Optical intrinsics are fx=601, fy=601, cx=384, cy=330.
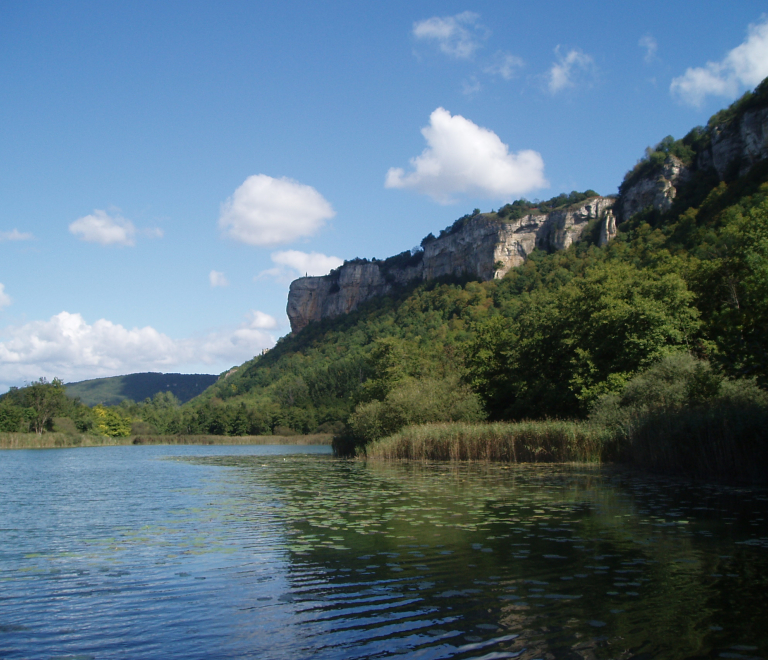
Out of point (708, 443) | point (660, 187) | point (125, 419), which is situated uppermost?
point (660, 187)

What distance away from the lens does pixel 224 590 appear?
8.16 meters

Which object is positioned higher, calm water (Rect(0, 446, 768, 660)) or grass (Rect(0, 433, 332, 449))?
calm water (Rect(0, 446, 768, 660))

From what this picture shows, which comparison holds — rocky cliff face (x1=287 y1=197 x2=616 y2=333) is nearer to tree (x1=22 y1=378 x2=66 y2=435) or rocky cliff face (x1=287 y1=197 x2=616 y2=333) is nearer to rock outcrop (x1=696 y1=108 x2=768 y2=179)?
rock outcrop (x1=696 y1=108 x2=768 y2=179)

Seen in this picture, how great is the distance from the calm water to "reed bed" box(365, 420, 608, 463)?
11354mm

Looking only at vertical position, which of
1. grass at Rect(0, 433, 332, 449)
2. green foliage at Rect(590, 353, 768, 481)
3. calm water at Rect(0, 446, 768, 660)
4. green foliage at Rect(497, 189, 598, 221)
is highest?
green foliage at Rect(497, 189, 598, 221)

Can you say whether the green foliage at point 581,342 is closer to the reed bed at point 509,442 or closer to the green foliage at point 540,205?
the reed bed at point 509,442

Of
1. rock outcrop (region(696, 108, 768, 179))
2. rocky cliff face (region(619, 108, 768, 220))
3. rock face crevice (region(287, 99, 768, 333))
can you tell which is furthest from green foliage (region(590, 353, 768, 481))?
rock face crevice (region(287, 99, 768, 333))

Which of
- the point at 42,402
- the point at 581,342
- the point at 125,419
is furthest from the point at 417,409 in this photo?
the point at 125,419

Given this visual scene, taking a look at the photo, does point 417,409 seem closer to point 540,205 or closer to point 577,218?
point 577,218

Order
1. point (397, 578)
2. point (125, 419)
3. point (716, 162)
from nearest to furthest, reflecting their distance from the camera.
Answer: point (397, 578) < point (716, 162) < point (125, 419)

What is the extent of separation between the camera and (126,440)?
3802 inches

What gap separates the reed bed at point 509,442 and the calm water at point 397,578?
1135 centimetres

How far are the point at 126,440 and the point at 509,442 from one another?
81.6m

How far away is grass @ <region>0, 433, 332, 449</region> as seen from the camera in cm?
7091
